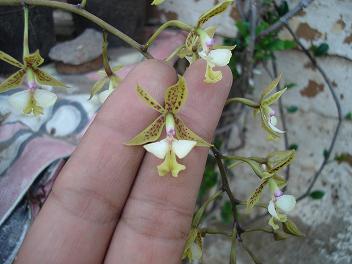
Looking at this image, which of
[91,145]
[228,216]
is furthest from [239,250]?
[91,145]

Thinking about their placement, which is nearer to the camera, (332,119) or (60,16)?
(332,119)

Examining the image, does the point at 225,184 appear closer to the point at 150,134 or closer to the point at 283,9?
the point at 150,134

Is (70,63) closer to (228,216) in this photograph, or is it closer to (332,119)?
(228,216)

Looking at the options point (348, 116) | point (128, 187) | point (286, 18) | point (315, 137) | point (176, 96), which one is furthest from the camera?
point (315, 137)

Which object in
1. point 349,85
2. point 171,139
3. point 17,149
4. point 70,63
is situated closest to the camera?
point 171,139

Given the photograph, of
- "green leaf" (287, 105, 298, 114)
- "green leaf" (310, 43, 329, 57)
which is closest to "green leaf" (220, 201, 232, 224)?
"green leaf" (287, 105, 298, 114)

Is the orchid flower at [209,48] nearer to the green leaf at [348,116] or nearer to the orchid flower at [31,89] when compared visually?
the orchid flower at [31,89]

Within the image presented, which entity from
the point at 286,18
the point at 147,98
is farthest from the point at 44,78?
the point at 286,18
